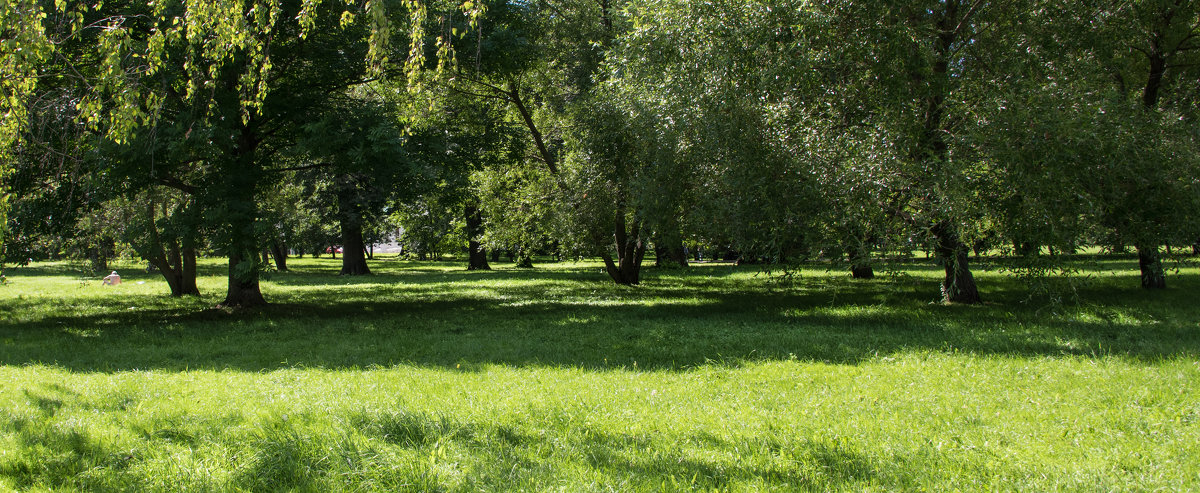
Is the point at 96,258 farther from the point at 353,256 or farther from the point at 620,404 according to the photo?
the point at 620,404

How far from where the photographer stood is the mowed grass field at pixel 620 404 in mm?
4133

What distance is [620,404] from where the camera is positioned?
5797 mm

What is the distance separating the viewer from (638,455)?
4.44 m

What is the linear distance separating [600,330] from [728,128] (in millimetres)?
3875

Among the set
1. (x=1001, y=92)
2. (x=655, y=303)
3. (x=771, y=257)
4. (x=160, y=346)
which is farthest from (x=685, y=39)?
(x=160, y=346)

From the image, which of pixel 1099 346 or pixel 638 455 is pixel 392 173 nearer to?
pixel 638 455

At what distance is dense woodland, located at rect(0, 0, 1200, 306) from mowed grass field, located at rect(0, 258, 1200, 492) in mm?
1508

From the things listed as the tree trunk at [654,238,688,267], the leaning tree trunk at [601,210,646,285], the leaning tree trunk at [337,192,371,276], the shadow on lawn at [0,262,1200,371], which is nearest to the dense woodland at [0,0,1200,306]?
the shadow on lawn at [0,262,1200,371]

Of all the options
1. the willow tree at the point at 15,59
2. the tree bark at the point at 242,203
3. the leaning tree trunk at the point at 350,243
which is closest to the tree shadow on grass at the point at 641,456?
the willow tree at the point at 15,59

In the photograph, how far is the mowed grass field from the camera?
13.6 ft

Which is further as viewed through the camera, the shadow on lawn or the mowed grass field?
the shadow on lawn

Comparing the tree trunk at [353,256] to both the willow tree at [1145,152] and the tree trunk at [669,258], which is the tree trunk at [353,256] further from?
the willow tree at [1145,152]

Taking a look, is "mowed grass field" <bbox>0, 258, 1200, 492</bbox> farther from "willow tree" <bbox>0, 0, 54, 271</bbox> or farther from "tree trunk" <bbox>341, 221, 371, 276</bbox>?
"tree trunk" <bbox>341, 221, 371, 276</bbox>

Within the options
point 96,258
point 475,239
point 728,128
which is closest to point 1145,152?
point 728,128
